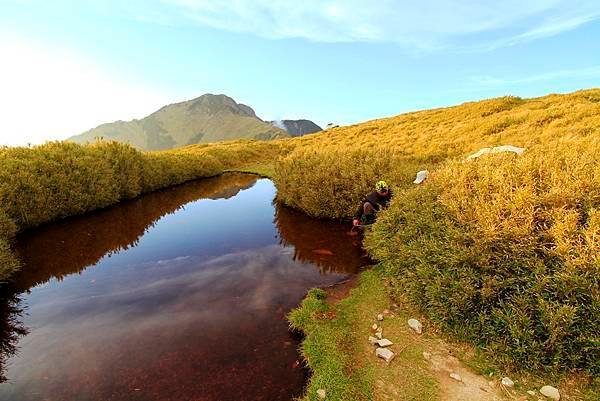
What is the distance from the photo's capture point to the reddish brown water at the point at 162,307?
557cm

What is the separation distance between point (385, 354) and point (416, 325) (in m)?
1.22

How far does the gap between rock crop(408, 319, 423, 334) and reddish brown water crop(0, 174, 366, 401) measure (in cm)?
255

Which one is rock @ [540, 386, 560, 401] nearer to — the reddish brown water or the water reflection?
the reddish brown water

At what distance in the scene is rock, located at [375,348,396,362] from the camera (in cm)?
566

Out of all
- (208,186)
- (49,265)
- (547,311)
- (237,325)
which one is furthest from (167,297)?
(208,186)

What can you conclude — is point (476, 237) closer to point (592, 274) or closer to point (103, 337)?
point (592, 274)

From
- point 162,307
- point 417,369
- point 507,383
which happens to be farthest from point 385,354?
point 162,307

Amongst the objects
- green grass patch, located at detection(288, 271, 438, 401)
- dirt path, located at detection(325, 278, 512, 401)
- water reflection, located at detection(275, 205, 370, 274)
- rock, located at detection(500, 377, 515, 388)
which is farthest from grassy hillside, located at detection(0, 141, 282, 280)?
rock, located at detection(500, 377, 515, 388)

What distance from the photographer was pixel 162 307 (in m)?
8.09

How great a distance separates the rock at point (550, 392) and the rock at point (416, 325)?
82.5 inches

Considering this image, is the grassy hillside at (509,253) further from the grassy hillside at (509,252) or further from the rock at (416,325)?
the rock at (416,325)

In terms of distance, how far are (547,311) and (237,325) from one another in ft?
20.1

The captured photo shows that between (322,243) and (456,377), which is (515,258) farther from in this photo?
(322,243)

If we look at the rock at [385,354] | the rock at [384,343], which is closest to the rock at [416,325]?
the rock at [384,343]
